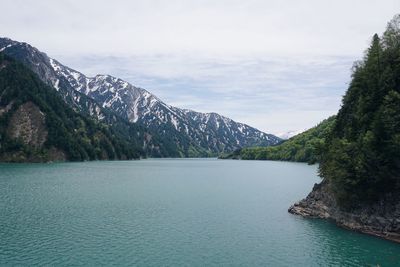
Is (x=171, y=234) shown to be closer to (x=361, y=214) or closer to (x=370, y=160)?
(x=361, y=214)

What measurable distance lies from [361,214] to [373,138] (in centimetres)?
1487

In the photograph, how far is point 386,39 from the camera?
89.6 metres

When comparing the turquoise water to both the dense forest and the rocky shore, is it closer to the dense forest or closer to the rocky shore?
the rocky shore

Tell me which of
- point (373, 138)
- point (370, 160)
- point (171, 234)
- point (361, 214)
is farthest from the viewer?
point (361, 214)

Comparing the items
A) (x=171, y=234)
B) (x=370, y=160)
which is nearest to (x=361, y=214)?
(x=370, y=160)

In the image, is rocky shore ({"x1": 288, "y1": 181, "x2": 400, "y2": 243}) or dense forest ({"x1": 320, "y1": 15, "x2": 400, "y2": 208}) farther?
dense forest ({"x1": 320, "y1": 15, "x2": 400, "y2": 208})

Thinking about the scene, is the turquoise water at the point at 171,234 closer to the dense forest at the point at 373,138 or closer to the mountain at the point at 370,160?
the mountain at the point at 370,160

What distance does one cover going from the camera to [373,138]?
68.9 meters

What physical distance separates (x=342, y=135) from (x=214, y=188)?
2361 inches

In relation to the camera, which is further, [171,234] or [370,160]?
Result: [171,234]

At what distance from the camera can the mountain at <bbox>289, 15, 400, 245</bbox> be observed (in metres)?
66.8

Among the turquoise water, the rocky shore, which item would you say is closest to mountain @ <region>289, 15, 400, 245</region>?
the rocky shore

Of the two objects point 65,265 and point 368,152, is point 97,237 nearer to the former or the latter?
point 65,265

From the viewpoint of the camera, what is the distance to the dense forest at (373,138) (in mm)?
67000
